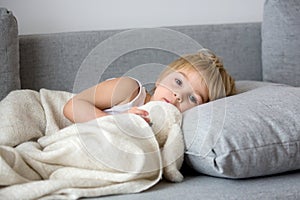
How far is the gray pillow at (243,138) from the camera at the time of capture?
4.54ft

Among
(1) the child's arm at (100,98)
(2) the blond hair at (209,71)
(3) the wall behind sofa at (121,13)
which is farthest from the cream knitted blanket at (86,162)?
(3) the wall behind sofa at (121,13)

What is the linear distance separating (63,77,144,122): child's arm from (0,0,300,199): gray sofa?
0.63 feet

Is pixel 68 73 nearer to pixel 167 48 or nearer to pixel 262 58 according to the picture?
pixel 167 48

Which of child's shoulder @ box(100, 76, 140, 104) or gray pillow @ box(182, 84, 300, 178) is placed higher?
child's shoulder @ box(100, 76, 140, 104)

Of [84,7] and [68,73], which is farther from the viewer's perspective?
[84,7]

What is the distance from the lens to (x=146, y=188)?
134 cm

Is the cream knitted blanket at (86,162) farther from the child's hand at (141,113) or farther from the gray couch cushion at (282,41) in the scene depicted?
the gray couch cushion at (282,41)

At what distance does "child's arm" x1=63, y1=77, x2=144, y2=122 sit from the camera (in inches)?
62.7

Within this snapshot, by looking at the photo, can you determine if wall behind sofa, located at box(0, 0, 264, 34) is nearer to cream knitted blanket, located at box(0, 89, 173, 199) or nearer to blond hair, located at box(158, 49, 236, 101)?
blond hair, located at box(158, 49, 236, 101)

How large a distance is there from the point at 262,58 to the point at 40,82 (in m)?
0.91

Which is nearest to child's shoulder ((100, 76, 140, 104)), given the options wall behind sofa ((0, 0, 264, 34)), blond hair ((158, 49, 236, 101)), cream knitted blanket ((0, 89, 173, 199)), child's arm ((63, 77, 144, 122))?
child's arm ((63, 77, 144, 122))

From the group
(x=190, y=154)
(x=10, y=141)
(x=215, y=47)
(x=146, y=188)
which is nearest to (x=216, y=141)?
(x=190, y=154)

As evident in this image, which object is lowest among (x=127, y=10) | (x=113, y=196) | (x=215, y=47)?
(x=113, y=196)

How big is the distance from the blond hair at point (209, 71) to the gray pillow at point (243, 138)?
6.8 inches
